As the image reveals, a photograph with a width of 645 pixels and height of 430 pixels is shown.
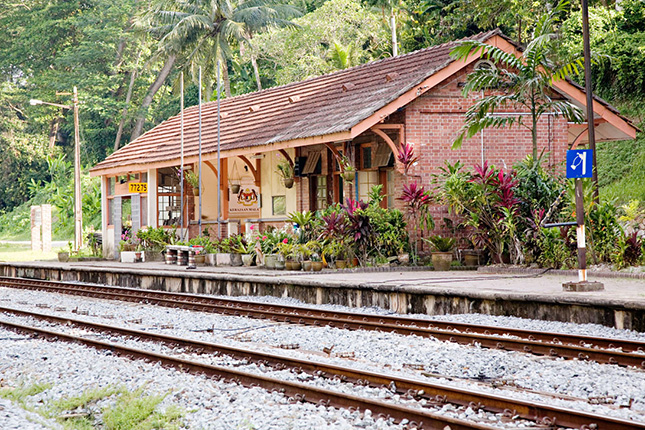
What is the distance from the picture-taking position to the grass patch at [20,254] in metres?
32.1

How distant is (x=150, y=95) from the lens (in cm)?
5459

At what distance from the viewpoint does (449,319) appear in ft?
37.5

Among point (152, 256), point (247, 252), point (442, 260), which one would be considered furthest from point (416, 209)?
point (152, 256)

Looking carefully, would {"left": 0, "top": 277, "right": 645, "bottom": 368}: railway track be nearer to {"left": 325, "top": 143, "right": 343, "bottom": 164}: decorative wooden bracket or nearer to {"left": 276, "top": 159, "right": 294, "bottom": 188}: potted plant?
{"left": 325, "top": 143, "right": 343, "bottom": 164}: decorative wooden bracket

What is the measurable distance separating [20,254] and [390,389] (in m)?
31.6

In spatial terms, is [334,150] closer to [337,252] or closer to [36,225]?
[337,252]

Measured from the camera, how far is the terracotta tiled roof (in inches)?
744

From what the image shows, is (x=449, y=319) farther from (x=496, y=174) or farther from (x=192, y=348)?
(x=496, y=174)

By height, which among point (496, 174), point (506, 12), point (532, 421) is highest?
point (506, 12)

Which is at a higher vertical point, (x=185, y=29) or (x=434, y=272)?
(x=185, y=29)

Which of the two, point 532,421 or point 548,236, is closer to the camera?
point 532,421

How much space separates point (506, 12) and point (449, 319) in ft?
71.5

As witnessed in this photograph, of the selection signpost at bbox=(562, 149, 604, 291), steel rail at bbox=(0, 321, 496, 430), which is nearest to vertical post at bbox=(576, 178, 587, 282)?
signpost at bbox=(562, 149, 604, 291)

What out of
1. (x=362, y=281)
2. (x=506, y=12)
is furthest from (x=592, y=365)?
(x=506, y=12)
